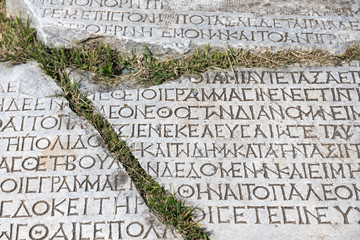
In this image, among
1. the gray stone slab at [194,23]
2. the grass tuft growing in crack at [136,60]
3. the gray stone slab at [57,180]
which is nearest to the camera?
the gray stone slab at [57,180]

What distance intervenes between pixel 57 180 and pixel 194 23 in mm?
1617

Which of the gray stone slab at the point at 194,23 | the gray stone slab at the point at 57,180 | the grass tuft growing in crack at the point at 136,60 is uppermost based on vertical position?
the gray stone slab at the point at 194,23

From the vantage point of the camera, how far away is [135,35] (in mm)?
3689

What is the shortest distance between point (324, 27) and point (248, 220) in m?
1.75

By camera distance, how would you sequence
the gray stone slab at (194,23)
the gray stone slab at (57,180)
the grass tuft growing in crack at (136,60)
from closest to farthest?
the gray stone slab at (57,180) < the grass tuft growing in crack at (136,60) < the gray stone slab at (194,23)

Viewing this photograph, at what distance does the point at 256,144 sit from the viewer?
319 centimetres

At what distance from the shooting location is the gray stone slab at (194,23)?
367 centimetres

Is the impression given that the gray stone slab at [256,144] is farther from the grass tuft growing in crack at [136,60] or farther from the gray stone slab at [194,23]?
the gray stone slab at [194,23]

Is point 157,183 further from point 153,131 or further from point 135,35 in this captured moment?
point 135,35

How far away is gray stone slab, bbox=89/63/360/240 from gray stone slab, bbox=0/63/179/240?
221mm

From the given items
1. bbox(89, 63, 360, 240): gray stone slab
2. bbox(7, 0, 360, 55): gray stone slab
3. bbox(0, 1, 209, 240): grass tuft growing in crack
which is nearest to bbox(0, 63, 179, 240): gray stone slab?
bbox(0, 1, 209, 240): grass tuft growing in crack

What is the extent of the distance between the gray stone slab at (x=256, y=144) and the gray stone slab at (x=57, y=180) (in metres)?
0.22

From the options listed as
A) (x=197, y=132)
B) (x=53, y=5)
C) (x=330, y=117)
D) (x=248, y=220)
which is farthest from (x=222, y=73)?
(x=53, y=5)

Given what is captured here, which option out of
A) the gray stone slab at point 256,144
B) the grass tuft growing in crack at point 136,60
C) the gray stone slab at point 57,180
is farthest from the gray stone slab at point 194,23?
the gray stone slab at point 57,180
